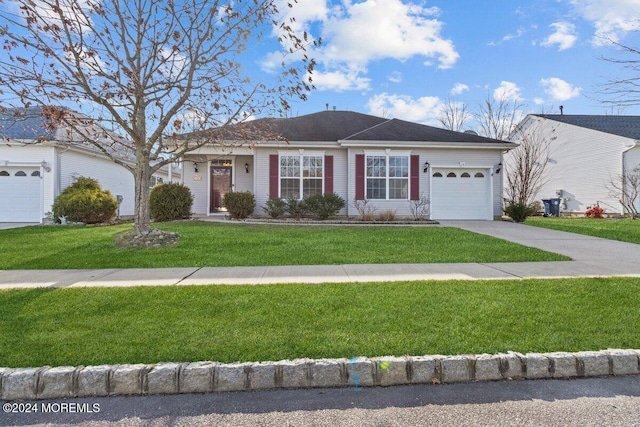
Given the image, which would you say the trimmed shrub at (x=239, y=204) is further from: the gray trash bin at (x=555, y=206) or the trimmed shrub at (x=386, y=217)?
the gray trash bin at (x=555, y=206)

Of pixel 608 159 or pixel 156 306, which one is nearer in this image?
pixel 156 306

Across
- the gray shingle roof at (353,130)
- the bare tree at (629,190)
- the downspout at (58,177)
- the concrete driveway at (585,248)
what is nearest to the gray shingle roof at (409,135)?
the gray shingle roof at (353,130)

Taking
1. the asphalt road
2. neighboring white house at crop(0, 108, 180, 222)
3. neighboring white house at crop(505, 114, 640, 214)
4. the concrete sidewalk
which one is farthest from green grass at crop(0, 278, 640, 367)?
neighboring white house at crop(505, 114, 640, 214)

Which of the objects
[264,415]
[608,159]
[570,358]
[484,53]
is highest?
[484,53]

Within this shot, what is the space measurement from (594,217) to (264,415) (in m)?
22.0

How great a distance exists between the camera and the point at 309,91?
8.61 meters

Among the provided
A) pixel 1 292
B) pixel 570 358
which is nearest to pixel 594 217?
pixel 570 358

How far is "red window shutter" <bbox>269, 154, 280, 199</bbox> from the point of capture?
47.2 feet

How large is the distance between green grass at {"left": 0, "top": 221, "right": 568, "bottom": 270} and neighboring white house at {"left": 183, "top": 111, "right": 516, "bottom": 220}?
13.0 ft

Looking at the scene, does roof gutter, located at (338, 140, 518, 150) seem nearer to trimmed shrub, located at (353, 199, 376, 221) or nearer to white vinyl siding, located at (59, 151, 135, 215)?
trimmed shrub, located at (353, 199, 376, 221)

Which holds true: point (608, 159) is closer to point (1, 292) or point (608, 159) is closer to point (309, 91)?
point (309, 91)

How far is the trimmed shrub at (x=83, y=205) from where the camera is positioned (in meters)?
13.1

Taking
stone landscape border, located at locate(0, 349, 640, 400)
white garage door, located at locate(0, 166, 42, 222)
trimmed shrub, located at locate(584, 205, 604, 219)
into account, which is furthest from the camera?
trimmed shrub, located at locate(584, 205, 604, 219)

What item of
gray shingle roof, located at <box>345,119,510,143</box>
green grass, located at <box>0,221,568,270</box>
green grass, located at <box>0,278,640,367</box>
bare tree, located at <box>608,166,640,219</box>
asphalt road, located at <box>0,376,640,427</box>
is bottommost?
asphalt road, located at <box>0,376,640,427</box>
